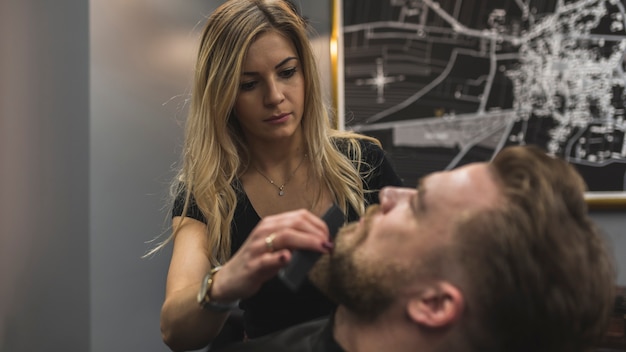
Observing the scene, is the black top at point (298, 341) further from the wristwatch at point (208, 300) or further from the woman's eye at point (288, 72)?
the woman's eye at point (288, 72)

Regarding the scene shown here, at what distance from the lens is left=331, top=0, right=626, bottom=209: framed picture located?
2.30m

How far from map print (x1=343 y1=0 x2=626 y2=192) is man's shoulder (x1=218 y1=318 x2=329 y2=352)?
1.39 metres

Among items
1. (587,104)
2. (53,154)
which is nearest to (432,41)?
(587,104)

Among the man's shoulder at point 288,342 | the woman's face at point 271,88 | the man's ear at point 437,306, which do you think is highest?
the woman's face at point 271,88

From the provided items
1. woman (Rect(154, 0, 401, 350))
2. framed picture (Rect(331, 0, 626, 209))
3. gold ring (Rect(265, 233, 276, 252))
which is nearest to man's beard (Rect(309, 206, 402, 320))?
gold ring (Rect(265, 233, 276, 252))

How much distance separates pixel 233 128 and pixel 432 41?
123 cm

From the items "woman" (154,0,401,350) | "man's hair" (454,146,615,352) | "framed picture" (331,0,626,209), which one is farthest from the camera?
"framed picture" (331,0,626,209)

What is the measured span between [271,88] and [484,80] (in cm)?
128

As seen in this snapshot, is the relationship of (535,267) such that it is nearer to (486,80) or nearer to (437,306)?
(437,306)

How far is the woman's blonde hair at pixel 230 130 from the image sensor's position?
153 centimetres

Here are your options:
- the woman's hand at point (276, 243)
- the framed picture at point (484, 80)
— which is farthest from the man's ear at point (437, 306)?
the framed picture at point (484, 80)

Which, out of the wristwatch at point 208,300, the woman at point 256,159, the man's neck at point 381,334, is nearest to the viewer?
the man's neck at point 381,334

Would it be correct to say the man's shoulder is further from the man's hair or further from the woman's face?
the woman's face

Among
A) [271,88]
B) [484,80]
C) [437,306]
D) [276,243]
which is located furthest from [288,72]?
[484,80]
